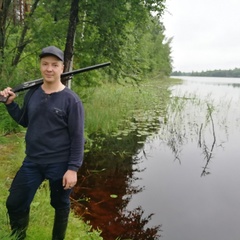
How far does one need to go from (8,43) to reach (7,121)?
3136mm

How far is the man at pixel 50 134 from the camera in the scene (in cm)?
229

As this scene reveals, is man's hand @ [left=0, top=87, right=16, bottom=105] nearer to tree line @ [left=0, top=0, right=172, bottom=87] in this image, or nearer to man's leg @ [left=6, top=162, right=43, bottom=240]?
man's leg @ [left=6, top=162, right=43, bottom=240]

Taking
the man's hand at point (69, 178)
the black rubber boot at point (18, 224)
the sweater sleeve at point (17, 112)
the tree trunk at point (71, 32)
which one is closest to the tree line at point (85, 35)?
the tree trunk at point (71, 32)

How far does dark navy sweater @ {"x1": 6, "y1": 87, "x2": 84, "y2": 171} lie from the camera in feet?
Result: 7.54

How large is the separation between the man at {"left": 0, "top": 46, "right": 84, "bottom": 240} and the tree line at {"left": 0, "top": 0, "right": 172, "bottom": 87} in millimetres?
4930

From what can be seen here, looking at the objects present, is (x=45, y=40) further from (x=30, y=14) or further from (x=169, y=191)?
(x=169, y=191)

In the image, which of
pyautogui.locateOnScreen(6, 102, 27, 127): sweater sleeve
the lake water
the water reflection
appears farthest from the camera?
the lake water

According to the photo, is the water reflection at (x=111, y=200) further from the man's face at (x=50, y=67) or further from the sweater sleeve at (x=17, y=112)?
the man's face at (x=50, y=67)

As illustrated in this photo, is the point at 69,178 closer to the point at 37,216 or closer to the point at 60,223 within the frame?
the point at 60,223

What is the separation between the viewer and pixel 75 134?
7.61 ft

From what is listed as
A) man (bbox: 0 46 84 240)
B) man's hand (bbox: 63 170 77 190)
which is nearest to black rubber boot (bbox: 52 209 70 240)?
man (bbox: 0 46 84 240)

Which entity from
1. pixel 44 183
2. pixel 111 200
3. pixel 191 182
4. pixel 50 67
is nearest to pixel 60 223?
pixel 50 67

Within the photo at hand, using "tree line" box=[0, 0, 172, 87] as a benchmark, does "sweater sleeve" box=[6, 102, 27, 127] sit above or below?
below

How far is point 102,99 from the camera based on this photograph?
12055mm
